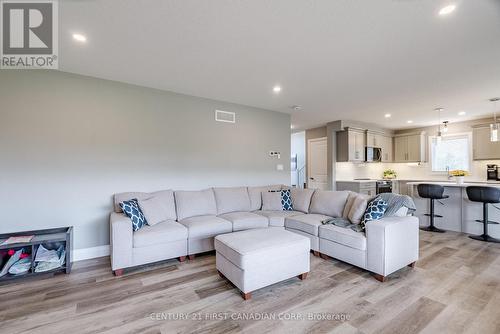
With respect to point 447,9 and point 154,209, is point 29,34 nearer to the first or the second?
point 154,209

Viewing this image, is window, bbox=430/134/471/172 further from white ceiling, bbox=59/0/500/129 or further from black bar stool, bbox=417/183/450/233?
black bar stool, bbox=417/183/450/233

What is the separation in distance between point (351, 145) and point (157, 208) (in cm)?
508

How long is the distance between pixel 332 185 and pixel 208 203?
152 inches

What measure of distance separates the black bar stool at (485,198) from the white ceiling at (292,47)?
1.67 m

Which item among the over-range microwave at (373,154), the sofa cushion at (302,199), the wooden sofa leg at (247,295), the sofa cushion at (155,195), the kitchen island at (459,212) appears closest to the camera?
the wooden sofa leg at (247,295)

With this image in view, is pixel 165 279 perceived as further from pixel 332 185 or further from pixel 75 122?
pixel 332 185

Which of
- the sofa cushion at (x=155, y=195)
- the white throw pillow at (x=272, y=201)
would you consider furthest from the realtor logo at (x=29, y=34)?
the white throw pillow at (x=272, y=201)

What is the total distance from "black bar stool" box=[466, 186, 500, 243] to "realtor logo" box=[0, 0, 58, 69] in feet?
19.8

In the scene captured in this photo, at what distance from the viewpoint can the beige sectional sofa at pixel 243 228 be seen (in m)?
2.63

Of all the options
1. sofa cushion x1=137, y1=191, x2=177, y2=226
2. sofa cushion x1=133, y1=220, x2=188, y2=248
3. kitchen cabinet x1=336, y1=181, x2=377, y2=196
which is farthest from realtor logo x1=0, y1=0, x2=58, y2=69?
kitchen cabinet x1=336, y1=181, x2=377, y2=196

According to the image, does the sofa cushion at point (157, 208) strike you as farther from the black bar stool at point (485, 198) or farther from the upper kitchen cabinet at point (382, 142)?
the upper kitchen cabinet at point (382, 142)

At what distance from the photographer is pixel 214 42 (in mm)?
2387

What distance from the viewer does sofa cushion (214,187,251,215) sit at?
12.9 ft

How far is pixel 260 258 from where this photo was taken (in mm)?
2223
